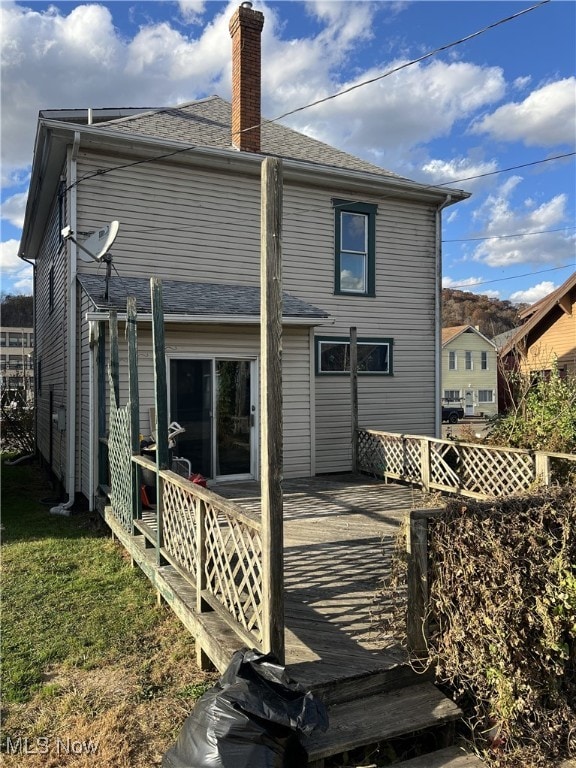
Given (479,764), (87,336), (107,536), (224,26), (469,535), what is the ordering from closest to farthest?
(479,764) < (469,535) < (107,536) < (87,336) < (224,26)

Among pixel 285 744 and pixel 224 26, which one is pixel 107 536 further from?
pixel 224 26

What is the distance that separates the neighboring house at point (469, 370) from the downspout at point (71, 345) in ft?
131

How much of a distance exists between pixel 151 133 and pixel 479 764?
10040mm

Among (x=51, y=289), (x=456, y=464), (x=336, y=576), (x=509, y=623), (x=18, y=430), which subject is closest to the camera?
(x=509, y=623)

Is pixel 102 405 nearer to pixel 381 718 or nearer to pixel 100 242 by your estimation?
pixel 100 242

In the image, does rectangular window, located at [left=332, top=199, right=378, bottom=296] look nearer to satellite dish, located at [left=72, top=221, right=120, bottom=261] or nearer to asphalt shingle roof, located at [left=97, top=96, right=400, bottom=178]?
asphalt shingle roof, located at [left=97, top=96, right=400, bottom=178]

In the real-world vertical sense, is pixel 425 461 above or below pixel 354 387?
below

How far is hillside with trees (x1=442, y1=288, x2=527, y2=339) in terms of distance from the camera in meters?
53.2

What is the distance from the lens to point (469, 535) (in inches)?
121

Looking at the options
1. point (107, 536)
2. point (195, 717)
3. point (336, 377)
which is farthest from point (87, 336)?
point (195, 717)

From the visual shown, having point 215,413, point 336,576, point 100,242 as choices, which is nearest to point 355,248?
point 215,413

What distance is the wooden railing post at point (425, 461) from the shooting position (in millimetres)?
8742

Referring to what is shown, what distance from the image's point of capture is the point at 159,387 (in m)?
4.62

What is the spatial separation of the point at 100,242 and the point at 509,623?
733cm
